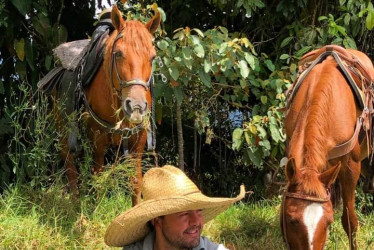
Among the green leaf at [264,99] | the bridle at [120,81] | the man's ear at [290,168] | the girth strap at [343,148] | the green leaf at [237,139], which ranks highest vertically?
the bridle at [120,81]

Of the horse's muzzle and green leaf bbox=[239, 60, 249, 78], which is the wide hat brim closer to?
the horse's muzzle

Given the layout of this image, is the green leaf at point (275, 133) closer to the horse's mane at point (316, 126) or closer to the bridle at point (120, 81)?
the horse's mane at point (316, 126)

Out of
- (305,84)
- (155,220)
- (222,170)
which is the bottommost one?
(222,170)

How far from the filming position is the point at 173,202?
10.2 ft

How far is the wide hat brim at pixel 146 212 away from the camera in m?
3.12

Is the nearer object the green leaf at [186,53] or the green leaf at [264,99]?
the green leaf at [186,53]

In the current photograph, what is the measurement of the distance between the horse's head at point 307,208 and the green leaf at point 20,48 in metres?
3.95

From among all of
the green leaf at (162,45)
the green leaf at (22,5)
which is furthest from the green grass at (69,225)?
the green leaf at (22,5)

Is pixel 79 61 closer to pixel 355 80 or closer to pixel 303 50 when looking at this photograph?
pixel 355 80

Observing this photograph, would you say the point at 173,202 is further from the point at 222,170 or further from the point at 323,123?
the point at 222,170

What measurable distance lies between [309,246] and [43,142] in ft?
7.36

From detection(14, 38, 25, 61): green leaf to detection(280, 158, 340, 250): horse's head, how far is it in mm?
3953

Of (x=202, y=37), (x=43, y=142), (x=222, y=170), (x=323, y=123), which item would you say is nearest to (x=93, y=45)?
(x=43, y=142)

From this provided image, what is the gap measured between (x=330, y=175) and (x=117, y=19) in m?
2.21
